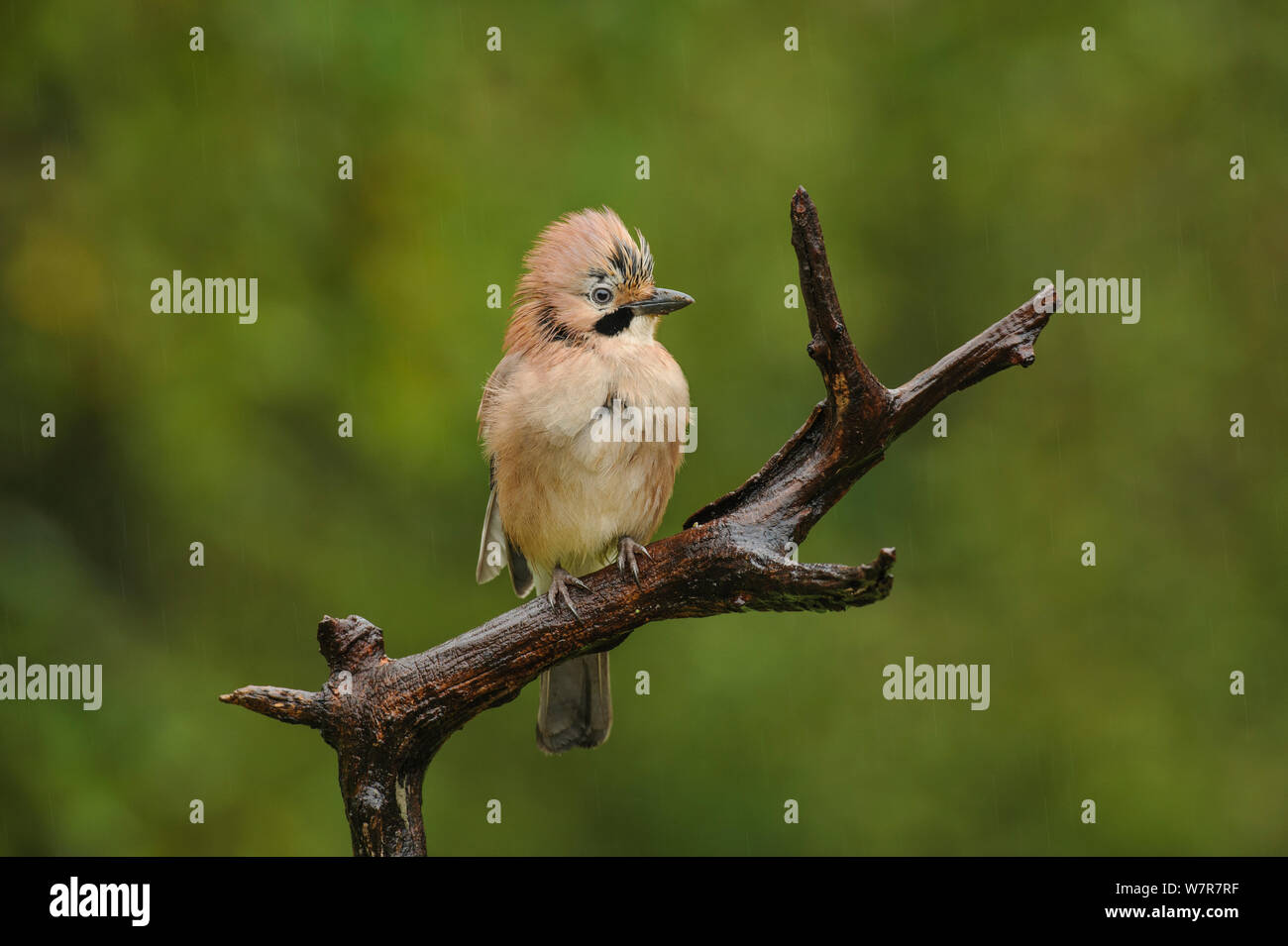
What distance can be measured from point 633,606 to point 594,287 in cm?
112

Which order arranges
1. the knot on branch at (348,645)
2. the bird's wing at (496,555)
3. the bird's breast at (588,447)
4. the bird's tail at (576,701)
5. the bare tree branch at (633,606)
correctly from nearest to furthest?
1. the bare tree branch at (633,606)
2. the knot on branch at (348,645)
3. the bird's breast at (588,447)
4. the bird's tail at (576,701)
5. the bird's wing at (496,555)

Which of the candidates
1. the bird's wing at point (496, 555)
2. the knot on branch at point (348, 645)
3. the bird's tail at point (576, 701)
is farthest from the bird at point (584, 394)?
the knot on branch at point (348, 645)

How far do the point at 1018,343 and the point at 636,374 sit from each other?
1.25 meters

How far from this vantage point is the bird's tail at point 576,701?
477 centimetres

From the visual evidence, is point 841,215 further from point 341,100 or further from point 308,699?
point 308,699

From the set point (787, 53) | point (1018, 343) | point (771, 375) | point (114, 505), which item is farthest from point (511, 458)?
point (787, 53)

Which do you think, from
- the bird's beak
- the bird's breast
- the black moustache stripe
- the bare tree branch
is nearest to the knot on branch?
the bare tree branch

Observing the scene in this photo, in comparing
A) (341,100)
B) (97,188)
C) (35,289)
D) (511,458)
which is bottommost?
(511,458)

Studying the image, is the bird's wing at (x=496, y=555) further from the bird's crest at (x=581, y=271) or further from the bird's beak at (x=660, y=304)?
the bird's beak at (x=660, y=304)

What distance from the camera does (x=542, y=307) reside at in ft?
14.8

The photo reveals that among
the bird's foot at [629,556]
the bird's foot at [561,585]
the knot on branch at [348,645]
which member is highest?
the bird's foot at [629,556]

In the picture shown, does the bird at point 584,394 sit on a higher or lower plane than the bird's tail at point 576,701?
higher

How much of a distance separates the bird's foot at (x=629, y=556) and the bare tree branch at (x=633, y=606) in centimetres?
3

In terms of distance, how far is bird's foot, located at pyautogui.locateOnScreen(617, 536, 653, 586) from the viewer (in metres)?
4.11
